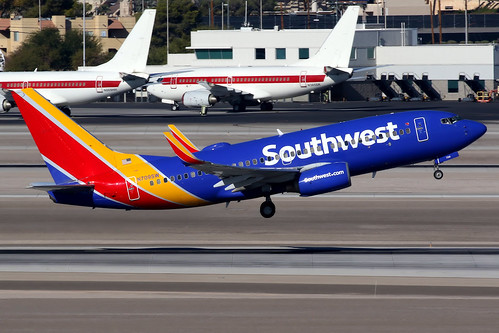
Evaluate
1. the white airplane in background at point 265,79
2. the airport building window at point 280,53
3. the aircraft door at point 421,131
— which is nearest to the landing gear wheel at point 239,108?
the white airplane in background at point 265,79

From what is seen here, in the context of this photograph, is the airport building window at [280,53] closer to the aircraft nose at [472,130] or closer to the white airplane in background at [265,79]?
the white airplane in background at [265,79]

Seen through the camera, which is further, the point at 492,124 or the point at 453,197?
the point at 492,124

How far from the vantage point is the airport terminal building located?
520ft

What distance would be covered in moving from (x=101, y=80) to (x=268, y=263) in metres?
77.6

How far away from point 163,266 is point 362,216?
15.8 meters

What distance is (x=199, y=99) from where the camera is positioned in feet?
391

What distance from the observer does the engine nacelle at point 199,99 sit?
119 meters

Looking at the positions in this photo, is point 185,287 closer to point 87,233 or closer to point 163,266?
point 163,266

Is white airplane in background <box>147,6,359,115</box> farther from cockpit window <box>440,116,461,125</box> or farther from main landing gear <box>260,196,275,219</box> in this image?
main landing gear <box>260,196,275,219</box>

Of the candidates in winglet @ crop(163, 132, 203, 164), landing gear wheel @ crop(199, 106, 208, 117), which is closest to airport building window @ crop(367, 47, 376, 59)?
landing gear wheel @ crop(199, 106, 208, 117)

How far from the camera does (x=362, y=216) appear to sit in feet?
164

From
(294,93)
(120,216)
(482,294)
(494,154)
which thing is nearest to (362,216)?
(120,216)

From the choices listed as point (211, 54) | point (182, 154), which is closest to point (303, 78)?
point (211, 54)

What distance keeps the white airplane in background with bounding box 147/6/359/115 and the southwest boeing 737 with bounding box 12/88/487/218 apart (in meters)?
71.2
